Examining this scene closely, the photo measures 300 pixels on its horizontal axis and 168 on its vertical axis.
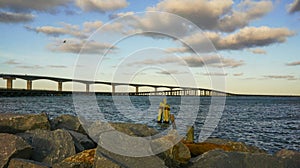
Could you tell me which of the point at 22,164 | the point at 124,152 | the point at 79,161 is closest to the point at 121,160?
the point at 124,152

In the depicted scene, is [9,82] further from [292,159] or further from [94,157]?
[292,159]

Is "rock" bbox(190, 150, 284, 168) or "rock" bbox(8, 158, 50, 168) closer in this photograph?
"rock" bbox(8, 158, 50, 168)

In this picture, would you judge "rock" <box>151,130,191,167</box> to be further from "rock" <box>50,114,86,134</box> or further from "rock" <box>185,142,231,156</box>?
"rock" <box>50,114,86,134</box>

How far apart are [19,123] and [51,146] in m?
2.73

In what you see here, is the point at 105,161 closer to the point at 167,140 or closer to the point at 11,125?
the point at 167,140

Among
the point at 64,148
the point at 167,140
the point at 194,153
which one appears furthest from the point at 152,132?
the point at 64,148

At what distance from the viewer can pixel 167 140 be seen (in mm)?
7852

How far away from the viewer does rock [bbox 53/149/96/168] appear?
242 inches

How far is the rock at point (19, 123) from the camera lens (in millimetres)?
9477

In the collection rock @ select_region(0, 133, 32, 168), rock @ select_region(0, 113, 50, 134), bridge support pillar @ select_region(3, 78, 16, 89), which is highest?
bridge support pillar @ select_region(3, 78, 16, 89)

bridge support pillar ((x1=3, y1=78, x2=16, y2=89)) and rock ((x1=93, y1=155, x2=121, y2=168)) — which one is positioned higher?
bridge support pillar ((x1=3, y1=78, x2=16, y2=89))

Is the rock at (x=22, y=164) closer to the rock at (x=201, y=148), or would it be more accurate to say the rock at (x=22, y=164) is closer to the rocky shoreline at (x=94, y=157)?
the rocky shoreline at (x=94, y=157)

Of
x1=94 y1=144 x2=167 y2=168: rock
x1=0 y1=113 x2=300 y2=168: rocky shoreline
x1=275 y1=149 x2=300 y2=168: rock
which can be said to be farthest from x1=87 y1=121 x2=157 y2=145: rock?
→ x1=275 y1=149 x2=300 y2=168: rock

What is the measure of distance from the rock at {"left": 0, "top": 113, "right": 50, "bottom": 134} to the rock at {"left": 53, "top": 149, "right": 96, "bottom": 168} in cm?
337
